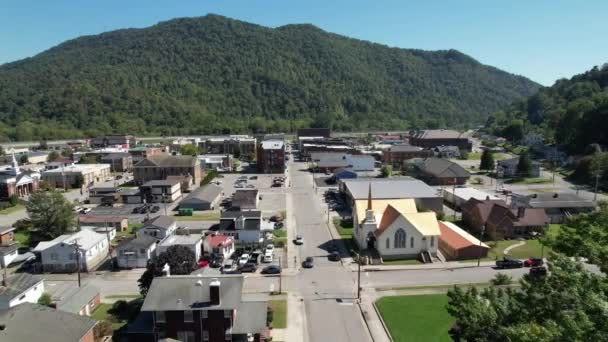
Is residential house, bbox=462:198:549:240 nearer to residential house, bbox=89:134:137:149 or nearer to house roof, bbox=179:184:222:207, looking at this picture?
house roof, bbox=179:184:222:207

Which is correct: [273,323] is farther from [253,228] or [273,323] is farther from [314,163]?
[314,163]

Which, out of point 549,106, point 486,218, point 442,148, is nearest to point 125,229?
point 486,218

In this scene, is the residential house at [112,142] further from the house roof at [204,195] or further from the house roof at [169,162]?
the house roof at [204,195]

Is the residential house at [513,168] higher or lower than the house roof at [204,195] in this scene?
higher

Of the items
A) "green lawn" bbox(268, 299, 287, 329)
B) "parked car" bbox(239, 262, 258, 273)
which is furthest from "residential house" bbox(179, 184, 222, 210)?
"green lawn" bbox(268, 299, 287, 329)

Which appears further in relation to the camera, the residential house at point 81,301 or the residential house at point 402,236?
the residential house at point 402,236

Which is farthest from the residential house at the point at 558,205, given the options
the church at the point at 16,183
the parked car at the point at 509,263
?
the church at the point at 16,183

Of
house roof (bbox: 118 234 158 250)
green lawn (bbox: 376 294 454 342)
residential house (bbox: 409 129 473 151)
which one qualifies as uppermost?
residential house (bbox: 409 129 473 151)
